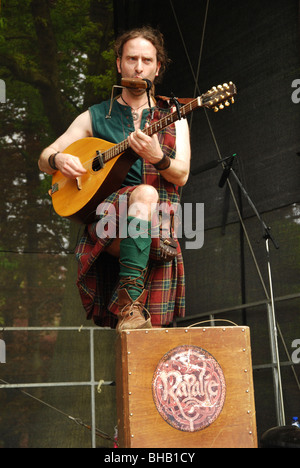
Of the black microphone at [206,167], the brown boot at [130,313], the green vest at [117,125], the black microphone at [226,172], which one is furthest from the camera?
the black microphone at [206,167]

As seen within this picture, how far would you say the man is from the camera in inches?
73.2

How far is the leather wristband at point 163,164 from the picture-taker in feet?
6.32

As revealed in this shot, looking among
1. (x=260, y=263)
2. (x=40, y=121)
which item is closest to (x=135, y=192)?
(x=260, y=263)

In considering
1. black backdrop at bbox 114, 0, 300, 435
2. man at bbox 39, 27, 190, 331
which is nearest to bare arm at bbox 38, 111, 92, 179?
man at bbox 39, 27, 190, 331

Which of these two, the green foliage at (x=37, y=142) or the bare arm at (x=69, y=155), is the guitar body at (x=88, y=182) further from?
the green foliage at (x=37, y=142)

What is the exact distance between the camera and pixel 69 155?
6.74 ft

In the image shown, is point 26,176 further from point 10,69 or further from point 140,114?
point 140,114

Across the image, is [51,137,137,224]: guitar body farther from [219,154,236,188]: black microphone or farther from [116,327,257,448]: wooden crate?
[219,154,236,188]: black microphone

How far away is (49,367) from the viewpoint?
13.1 feet

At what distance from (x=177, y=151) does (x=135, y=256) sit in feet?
1.58

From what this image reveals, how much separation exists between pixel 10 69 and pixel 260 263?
2518 millimetres

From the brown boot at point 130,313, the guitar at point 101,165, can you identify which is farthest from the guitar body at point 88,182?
the brown boot at point 130,313

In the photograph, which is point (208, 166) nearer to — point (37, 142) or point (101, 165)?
point (101, 165)

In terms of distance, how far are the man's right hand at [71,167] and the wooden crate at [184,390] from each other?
0.65 m
